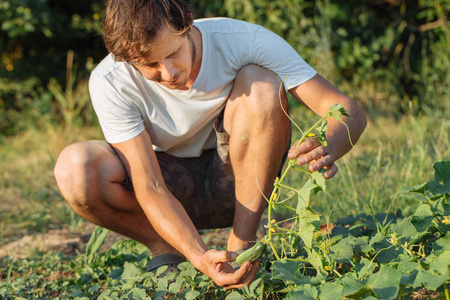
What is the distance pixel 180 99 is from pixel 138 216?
0.56 metres

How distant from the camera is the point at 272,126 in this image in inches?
77.8

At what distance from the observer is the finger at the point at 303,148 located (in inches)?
64.1

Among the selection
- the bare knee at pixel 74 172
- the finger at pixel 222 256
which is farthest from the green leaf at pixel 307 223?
the bare knee at pixel 74 172

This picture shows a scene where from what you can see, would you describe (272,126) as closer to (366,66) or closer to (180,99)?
(180,99)

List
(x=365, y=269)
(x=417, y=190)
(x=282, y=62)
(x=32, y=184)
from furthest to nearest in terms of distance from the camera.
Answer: (x=32, y=184), (x=282, y=62), (x=417, y=190), (x=365, y=269)

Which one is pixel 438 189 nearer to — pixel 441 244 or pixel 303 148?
pixel 441 244

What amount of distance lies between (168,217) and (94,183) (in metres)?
0.38

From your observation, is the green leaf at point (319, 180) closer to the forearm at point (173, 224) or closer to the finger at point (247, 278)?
the finger at point (247, 278)

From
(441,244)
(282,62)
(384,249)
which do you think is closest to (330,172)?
(384,249)

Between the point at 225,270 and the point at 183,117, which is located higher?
the point at 183,117

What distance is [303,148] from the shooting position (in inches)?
65.2

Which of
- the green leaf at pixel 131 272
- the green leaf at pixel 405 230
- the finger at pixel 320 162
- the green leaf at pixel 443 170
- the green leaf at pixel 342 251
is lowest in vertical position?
the green leaf at pixel 131 272

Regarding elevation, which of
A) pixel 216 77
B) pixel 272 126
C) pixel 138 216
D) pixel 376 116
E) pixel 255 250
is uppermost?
pixel 216 77

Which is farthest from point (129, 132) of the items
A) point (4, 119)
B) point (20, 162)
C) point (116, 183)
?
point (4, 119)
